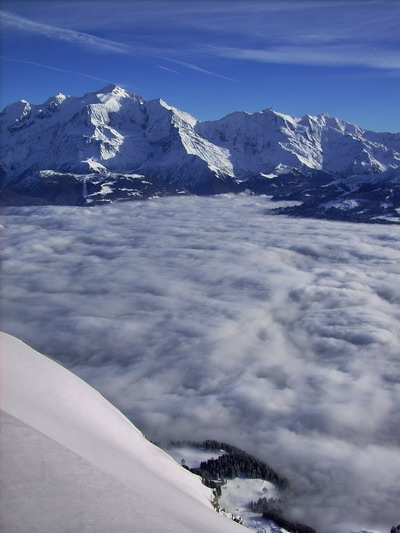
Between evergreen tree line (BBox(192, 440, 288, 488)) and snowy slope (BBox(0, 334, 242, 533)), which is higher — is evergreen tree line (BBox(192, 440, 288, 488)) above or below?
below

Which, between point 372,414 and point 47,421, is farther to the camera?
point 372,414

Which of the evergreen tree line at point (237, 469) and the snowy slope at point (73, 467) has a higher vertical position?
the snowy slope at point (73, 467)

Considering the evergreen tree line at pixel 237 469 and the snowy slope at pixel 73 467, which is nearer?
the snowy slope at pixel 73 467

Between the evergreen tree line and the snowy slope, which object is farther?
the evergreen tree line

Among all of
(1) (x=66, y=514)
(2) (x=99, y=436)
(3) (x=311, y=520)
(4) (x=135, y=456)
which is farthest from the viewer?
(3) (x=311, y=520)

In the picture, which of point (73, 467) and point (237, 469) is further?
point (237, 469)

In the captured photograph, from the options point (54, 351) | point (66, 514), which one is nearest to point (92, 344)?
point (54, 351)

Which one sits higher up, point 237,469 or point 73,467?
point 73,467

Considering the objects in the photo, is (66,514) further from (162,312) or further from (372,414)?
(162,312)
